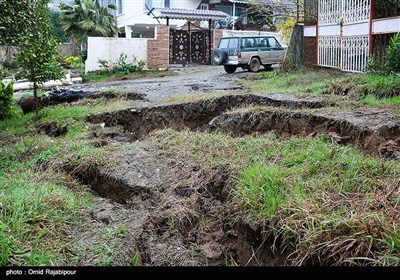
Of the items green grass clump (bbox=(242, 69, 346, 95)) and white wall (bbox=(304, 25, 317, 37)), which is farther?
white wall (bbox=(304, 25, 317, 37))

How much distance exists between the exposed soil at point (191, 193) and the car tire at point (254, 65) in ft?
35.3

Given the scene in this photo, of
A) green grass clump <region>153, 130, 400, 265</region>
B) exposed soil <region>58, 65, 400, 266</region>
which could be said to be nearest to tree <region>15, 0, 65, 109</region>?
exposed soil <region>58, 65, 400, 266</region>

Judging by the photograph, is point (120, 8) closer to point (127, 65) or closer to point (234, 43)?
point (127, 65)

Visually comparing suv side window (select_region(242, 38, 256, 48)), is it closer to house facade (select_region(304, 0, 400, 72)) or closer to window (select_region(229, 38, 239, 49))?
window (select_region(229, 38, 239, 49))

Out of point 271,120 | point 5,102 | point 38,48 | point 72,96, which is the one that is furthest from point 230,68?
point 271,120

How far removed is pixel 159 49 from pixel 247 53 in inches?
241

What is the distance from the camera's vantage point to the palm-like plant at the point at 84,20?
26.1m

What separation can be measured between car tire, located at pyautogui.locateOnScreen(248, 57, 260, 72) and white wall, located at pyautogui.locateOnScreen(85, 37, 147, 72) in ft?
20.8

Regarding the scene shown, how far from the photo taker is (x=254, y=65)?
799 inches

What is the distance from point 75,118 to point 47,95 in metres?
3.54

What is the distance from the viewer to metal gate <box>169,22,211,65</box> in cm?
2547

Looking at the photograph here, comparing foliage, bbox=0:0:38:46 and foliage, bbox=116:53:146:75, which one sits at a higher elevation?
foliage, bbox=0:0:38:46

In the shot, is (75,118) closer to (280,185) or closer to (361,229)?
(280,185)
